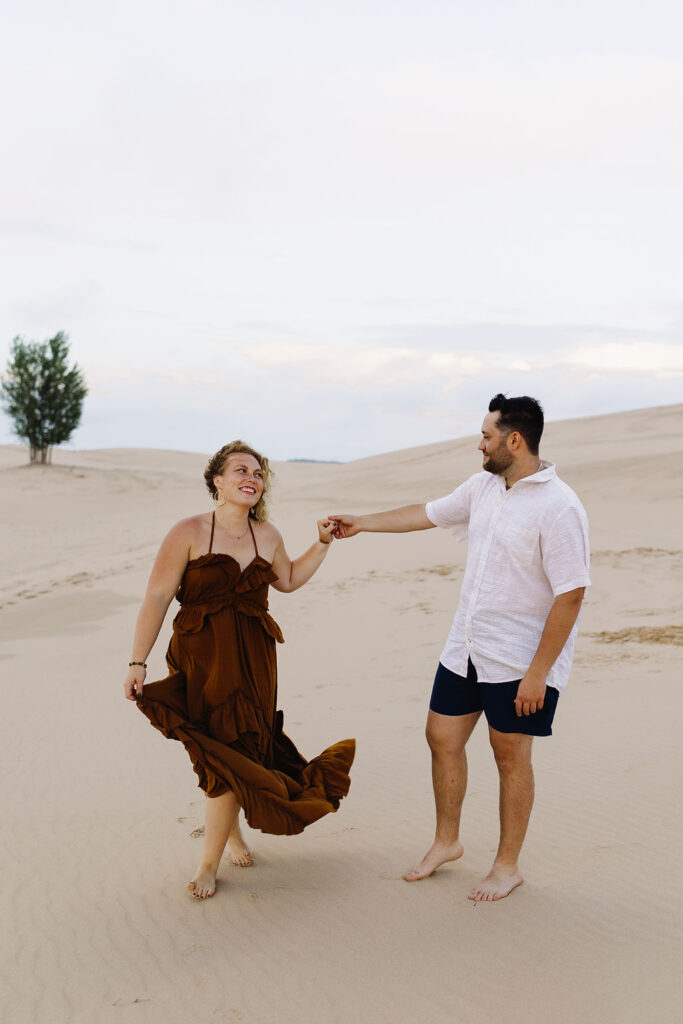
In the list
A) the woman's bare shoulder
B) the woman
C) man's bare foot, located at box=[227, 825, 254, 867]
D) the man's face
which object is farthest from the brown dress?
the man's face

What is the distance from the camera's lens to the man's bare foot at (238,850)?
445 centimetres

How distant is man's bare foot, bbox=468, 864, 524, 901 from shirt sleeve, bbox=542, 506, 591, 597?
1.31 m

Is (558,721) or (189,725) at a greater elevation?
(189,725)

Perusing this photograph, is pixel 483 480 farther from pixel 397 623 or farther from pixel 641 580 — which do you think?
pixel 641 580

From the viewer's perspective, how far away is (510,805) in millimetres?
3992

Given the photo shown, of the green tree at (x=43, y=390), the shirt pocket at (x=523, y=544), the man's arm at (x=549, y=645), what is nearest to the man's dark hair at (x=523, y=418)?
the shirt pocket at (x=523, y=544)

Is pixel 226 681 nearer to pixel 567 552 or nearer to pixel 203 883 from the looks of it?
pixel 203 883

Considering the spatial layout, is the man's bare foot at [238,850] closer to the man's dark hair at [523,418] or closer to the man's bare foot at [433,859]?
the man's bare foot at [433,859]

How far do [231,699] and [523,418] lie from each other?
5.85 feet

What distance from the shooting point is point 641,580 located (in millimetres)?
11531

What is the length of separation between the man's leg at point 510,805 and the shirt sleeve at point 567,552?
708mm

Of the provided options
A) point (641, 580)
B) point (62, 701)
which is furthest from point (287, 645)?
point (641, 580)

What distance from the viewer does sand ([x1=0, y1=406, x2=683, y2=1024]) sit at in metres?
3.32

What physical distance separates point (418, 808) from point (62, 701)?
405 cm
